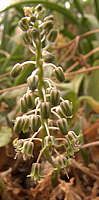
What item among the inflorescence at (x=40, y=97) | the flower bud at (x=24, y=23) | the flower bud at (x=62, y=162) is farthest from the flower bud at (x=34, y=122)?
the flower bud at (x=24, y=23)

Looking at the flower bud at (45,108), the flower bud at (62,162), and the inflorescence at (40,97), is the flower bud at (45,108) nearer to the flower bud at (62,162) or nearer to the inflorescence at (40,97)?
the inflorescence at (40,97)

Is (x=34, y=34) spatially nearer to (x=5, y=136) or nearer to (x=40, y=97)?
(x=40, y=97)

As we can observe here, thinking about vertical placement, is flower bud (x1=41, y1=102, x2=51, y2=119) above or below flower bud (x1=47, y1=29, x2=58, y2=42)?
below

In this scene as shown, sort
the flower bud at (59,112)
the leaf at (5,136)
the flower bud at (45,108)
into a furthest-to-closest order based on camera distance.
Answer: the leaf at (5,136) → the flower bud at (59,112) → the flower bud at (45,108)

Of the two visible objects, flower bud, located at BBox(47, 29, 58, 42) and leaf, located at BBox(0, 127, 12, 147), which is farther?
leaf, located at BBox(0, 127, 12, 147)

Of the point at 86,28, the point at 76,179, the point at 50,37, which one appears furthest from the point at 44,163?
the point at 86,28

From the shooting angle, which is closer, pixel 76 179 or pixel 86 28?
pixel 76 179

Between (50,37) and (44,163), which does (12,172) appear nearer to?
(44,163)

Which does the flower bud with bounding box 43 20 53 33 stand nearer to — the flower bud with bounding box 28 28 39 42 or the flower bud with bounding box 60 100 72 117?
the flower bud with bounding box 28 28 39 42

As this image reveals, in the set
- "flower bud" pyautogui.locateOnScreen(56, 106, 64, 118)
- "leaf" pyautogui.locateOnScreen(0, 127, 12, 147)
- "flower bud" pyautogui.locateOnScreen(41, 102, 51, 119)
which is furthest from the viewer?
"leaf" pyautogui.locateOnScreen(0, 127, 12, 147)

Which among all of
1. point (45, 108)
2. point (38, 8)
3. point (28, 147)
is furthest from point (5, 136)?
point (38, 8)

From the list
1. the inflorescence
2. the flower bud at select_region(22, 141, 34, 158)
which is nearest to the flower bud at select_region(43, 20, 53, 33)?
the inflorescence
